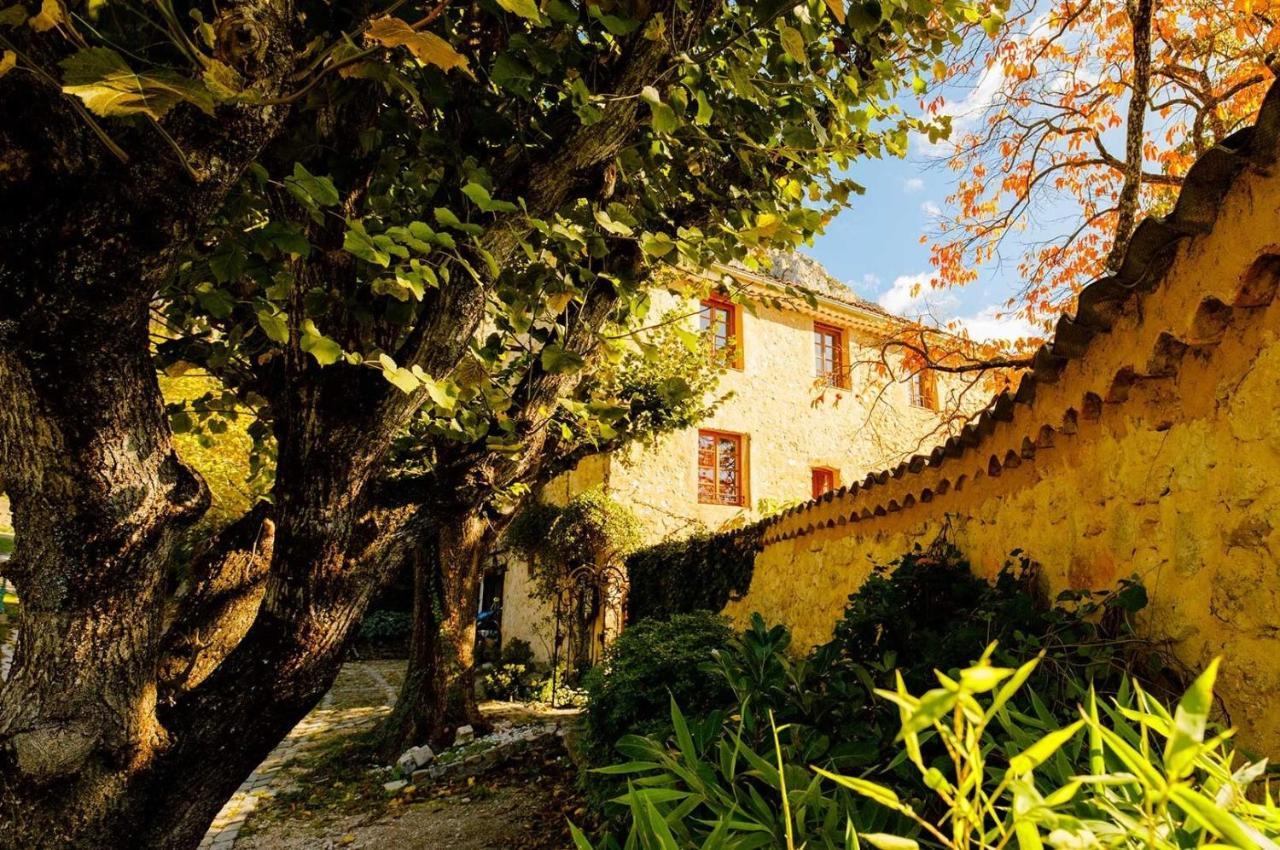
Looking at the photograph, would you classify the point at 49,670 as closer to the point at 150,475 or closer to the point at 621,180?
the point at 150,475

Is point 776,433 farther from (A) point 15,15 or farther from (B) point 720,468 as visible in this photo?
(A) point 15,15

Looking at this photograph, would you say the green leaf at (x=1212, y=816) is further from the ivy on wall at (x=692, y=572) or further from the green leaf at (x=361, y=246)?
the ivy on wall at (x=692, y=572)

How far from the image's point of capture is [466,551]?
24.2 ft

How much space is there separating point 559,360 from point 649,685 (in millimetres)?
2376

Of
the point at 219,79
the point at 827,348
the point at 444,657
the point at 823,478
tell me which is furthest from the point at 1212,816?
the point at 827,348

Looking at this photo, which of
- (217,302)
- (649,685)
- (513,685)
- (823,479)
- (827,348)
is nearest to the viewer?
(217,302)

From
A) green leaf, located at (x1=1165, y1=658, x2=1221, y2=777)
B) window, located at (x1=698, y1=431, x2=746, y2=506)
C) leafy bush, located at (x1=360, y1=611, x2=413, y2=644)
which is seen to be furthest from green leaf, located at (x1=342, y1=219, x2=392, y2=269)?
leafy bush, located at (x1=360, y1=611, x2=413, y2=644)

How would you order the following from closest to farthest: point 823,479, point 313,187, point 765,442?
point 313,187 < point 765,442 < point 823,479

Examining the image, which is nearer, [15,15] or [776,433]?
[15,15]

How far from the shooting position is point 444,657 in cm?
712

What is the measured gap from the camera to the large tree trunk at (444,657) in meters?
7.07

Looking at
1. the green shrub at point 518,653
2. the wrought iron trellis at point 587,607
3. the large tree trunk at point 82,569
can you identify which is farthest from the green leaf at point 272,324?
the green shrub at point 518,653

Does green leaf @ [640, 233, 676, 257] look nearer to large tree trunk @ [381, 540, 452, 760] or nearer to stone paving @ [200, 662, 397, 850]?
stone paving @ [200, 662, 397, 850]

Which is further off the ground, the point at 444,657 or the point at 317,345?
the point at 317,345
